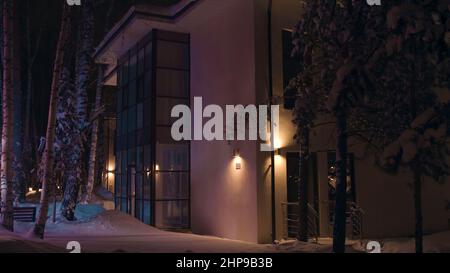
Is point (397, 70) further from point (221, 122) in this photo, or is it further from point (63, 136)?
point (63, 136)

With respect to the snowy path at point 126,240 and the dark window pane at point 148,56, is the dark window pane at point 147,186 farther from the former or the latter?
the dark window pane at point 148,56

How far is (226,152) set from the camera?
1455 cm

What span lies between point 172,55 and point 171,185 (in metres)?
4.82

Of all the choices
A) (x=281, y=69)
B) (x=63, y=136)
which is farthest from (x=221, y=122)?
(x=63, y=136)

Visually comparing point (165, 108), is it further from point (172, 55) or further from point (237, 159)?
point (237, 159)

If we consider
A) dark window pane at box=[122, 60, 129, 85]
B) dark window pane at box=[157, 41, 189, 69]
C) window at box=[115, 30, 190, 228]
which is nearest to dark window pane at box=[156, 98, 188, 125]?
window at box=[115, 30, 190, 228]

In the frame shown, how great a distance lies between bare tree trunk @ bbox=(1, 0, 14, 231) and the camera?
12289 mm

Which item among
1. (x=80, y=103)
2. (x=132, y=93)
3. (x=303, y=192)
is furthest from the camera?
(x=132, y=93)

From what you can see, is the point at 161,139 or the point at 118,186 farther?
the point at 118,186

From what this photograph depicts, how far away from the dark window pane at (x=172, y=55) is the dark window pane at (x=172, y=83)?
25 centimetres

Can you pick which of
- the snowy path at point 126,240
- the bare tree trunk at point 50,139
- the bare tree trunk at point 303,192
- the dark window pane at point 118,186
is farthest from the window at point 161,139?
the bare tree trunk at point 303,192

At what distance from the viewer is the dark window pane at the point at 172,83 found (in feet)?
57.6

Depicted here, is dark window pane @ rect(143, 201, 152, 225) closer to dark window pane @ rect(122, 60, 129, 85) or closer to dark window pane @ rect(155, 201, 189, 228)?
dark window pane @ rect(155, 201, 189, 228)

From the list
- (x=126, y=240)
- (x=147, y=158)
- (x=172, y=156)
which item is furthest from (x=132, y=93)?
(x=126, y=240)
